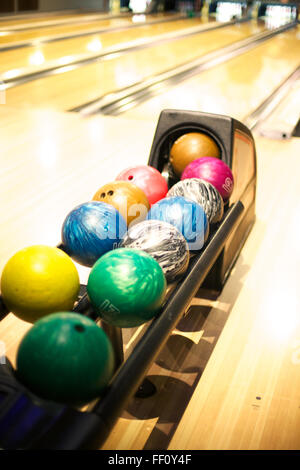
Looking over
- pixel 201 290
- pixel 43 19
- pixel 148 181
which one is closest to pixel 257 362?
pixel 201 290

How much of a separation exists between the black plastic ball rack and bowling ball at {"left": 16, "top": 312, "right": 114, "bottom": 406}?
0.8 inches

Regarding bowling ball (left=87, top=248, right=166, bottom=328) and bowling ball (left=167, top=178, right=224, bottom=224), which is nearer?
bowling ball (left=87, top=248, right=166, bottom=328)

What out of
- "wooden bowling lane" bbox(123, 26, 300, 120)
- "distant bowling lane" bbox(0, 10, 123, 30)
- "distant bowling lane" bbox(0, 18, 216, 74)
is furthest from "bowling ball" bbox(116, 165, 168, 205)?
"distant bowling lane" bbox(0, 10, 123, 30)

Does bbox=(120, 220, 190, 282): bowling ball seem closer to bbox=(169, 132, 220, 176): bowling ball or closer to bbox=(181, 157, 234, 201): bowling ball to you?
bbox=(181, 157, 234, 201): bowling ball

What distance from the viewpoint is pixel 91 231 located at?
1.13m

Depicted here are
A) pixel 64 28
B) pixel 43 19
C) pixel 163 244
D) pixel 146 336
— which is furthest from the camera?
pixel 43 19

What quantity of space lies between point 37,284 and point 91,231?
22 cm

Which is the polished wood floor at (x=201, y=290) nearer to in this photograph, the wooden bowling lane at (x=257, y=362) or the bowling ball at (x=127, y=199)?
the wooden bowling lane at (x=257, y=362)

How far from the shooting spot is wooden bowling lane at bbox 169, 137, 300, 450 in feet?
3.32

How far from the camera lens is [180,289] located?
106cm

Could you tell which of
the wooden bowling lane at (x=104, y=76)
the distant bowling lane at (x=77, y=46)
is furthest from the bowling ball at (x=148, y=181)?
the distant bowling lane at (x=77, y=46)

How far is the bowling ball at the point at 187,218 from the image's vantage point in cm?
121

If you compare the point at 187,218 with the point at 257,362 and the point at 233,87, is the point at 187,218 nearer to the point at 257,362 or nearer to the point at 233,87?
the point at 257,362
